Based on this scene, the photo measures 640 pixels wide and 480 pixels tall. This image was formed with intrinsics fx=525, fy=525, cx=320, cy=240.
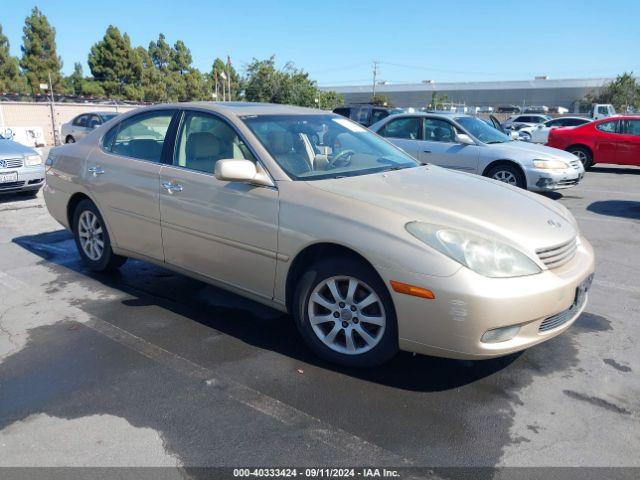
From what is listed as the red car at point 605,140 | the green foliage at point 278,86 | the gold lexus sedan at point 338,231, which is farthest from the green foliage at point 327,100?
the gold lexus sedan at point 338,231

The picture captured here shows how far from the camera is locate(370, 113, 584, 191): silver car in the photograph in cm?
908

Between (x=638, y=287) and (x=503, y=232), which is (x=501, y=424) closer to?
(x=503, y=232)

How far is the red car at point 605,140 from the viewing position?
13578 mm

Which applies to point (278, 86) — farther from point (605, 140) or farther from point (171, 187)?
point (171, 187)

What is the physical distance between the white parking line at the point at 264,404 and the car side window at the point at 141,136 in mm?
1525

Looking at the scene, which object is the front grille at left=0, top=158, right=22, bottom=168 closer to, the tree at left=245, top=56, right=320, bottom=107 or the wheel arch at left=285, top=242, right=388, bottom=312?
the wheel arch at left=285, top=242, right=388, bottom=312

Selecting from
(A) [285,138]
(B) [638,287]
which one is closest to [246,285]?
(A) [285,138]

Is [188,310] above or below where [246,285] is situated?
below

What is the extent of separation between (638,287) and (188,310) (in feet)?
13.6

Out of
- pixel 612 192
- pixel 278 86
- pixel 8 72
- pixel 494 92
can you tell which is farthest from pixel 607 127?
pixel 494 92

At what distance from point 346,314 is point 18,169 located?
7.73m

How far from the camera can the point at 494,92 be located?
73500mm

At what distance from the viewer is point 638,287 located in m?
4.95

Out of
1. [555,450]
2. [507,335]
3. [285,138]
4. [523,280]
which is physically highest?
[285,138]
